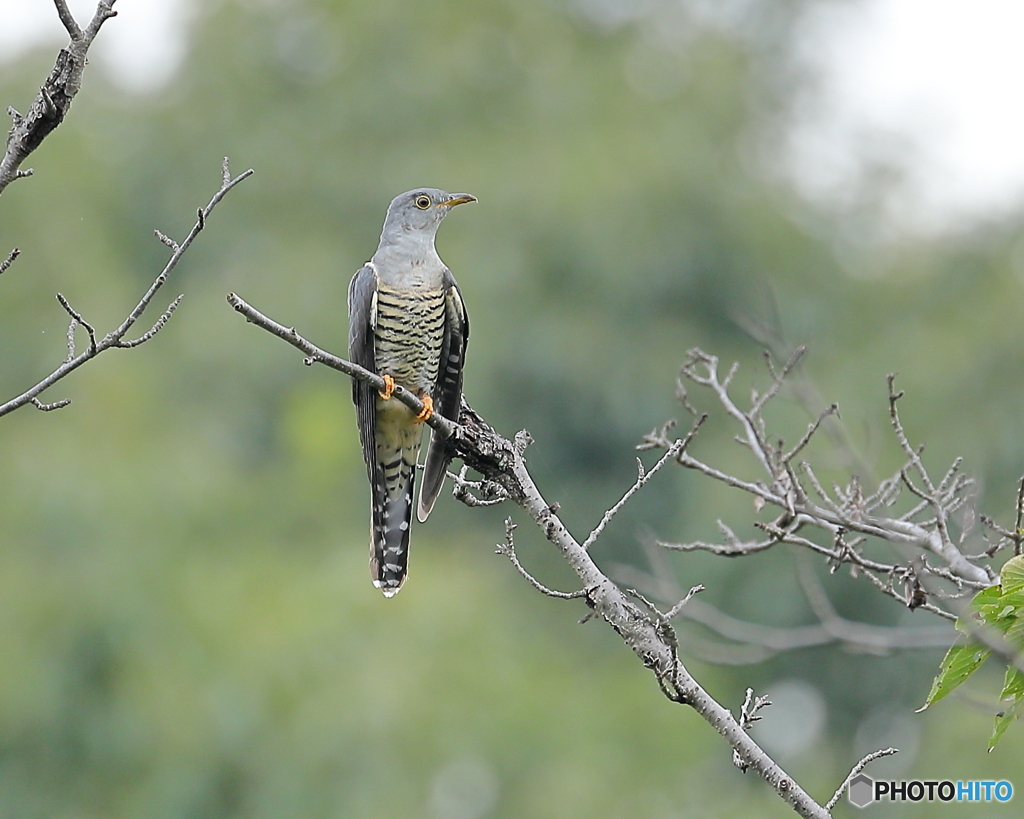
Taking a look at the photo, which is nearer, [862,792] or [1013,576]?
[1013,576]

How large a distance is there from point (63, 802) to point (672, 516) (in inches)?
298

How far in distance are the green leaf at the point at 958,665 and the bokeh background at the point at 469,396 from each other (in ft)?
2.94

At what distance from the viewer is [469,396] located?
45.3ft

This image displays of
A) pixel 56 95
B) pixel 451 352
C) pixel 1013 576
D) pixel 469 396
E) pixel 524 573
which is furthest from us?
pixel 469 396

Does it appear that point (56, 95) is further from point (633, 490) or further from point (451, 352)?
point (451, 352)

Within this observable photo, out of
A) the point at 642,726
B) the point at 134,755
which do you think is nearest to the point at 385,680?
the point at 134,755

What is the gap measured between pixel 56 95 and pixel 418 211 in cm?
237

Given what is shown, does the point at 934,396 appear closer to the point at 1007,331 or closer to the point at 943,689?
the point at 1007,331

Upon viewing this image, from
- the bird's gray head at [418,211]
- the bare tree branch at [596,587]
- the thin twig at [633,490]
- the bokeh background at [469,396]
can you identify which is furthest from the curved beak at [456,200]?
the thin twig at [633,490]

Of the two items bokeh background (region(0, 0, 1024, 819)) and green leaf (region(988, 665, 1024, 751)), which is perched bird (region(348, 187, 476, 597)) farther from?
green leaf (region(988, 665, 1024, 751))

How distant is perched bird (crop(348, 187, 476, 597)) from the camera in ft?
13.8

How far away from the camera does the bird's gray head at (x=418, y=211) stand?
14.7 feet

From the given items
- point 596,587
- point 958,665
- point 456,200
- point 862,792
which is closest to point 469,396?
point 456,200

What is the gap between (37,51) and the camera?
19.1 m
